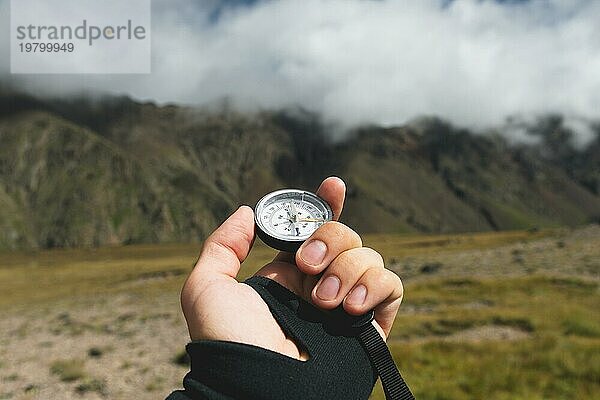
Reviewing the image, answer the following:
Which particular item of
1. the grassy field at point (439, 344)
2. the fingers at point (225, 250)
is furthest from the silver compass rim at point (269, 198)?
the grassy field at point (439, 344)

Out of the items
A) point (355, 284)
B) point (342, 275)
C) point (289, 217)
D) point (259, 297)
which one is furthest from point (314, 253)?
point (289, 217)

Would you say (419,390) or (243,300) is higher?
(243,300)

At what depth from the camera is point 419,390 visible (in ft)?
35.5

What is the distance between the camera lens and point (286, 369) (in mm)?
3438

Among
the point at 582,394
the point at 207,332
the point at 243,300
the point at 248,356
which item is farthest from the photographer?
the point at 582,394

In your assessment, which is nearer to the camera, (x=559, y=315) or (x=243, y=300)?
(x=243, y=300)

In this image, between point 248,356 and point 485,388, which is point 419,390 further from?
point 248,356

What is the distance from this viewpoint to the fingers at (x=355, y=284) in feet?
12.5

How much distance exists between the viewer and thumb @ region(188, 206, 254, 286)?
4.14 meters

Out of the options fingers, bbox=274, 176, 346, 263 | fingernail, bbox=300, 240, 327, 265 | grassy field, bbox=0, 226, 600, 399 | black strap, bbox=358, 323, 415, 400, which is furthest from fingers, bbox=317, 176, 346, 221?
grassy field, bbox=0, 226, 600, 399

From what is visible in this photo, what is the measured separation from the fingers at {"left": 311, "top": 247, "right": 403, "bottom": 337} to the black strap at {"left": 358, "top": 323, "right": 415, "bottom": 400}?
0.25m

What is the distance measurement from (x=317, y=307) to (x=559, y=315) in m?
16.4

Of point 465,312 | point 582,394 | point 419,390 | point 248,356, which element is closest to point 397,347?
point 419,390

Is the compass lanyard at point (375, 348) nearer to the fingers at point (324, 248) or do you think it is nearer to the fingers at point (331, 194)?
the fingers at point (324, 248)
